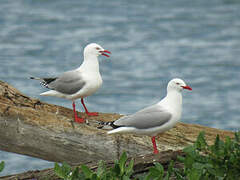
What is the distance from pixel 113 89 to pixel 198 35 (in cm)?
521

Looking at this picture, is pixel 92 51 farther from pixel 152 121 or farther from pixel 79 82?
pixel 152 121

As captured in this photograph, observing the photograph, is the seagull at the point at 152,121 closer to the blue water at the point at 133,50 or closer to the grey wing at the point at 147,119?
the grey wing at the point at 147,119

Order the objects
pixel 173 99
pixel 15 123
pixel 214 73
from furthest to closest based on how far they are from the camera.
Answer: pixel 214 73
pixel 173 99
pixel 15 123

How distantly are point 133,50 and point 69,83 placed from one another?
11526 mm

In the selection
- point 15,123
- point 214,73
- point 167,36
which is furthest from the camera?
point 167,36

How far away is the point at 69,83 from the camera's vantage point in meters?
8.42

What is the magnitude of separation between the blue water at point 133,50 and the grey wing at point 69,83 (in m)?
4.73

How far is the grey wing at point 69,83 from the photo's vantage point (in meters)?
8.39

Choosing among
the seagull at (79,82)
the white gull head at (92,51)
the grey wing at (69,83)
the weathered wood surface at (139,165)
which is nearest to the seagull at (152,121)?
the seagull at (79,82)

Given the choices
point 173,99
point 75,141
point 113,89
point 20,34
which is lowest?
point 75,141

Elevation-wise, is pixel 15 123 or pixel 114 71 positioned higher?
pixel 114 71

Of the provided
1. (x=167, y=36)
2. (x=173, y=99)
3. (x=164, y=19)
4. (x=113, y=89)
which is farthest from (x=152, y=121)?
(x=164, y=19)

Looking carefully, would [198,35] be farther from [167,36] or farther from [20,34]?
[20,34]

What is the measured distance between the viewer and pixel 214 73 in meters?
18.7
